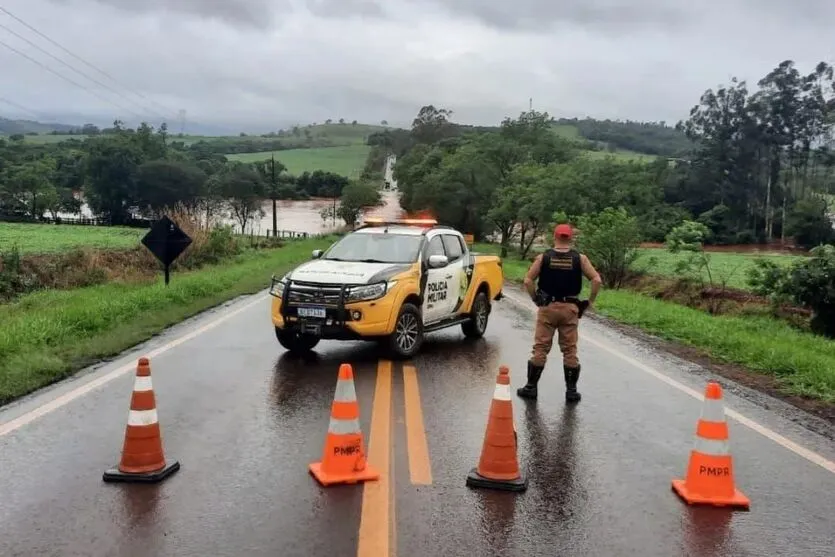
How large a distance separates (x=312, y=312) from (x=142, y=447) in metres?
4.43

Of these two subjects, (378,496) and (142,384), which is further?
(142,384)

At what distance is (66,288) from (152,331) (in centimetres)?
1222

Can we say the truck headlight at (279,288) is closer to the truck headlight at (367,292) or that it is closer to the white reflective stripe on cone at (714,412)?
the truck headlight at (367,292)

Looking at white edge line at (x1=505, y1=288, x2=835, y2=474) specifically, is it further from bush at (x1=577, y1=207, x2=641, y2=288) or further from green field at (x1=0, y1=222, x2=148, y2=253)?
green field at (x1=0, y1=222, x2=148, y2=253)

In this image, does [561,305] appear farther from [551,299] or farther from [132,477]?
[132,477]

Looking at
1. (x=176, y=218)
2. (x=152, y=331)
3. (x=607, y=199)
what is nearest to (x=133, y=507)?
(x=152, y=331)

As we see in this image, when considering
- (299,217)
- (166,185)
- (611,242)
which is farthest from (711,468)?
(299,217)

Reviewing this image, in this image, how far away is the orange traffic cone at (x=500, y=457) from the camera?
17.4 ft

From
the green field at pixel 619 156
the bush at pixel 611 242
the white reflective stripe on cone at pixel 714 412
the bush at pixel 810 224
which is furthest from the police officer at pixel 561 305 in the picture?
the bush at pixel 810 224

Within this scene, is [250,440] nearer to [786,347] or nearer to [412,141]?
[786,347]

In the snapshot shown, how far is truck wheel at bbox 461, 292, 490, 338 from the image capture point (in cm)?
1221

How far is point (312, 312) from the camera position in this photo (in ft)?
31.9

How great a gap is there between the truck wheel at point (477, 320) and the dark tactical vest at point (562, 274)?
4.09 meters

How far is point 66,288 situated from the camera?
22734mm
